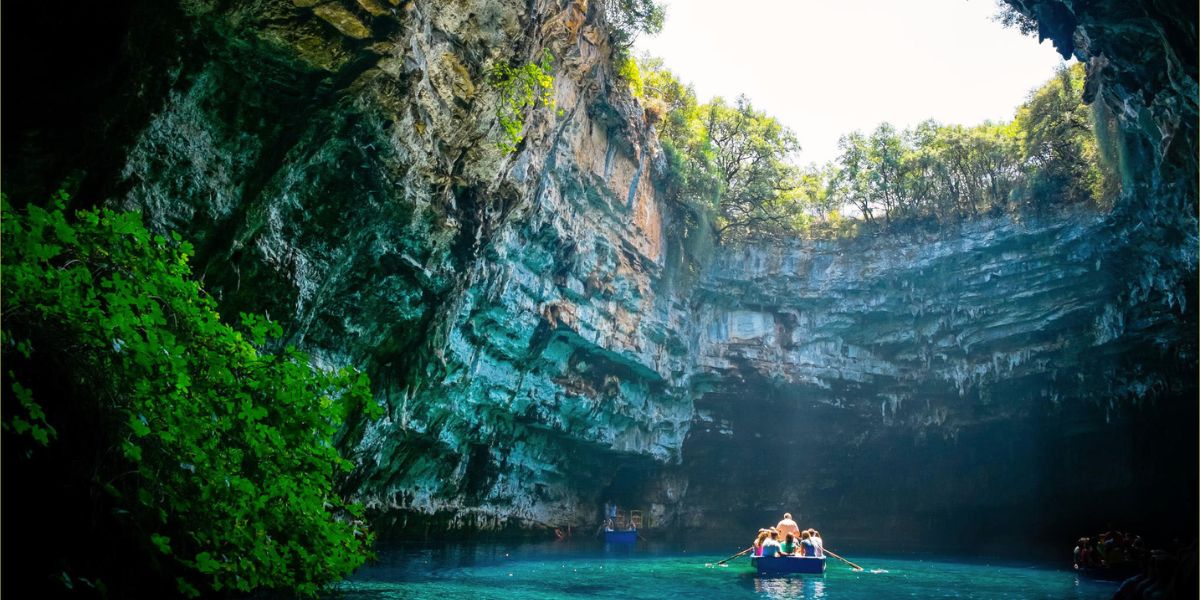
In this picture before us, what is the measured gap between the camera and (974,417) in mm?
29672

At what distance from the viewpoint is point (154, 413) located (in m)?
5.96

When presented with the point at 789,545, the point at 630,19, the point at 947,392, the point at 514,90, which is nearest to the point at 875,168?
the point at 947,392

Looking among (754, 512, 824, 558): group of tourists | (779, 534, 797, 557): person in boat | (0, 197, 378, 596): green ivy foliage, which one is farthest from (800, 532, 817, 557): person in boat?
(0, 197, 378, 596): green ivy foliage

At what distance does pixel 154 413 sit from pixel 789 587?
13011 millimetres

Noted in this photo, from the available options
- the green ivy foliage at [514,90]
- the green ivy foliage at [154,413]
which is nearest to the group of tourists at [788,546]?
the green ivy foliage at [514,90]

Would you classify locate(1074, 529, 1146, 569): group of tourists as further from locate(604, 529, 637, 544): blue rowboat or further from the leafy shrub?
the leafy shrub

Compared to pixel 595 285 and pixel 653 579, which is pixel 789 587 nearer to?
pixel 653 579

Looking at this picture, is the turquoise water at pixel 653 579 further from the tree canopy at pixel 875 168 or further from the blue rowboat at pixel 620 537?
the tree canopy at pixel 875 168

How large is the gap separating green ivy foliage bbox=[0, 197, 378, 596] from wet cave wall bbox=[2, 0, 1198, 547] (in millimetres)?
4502

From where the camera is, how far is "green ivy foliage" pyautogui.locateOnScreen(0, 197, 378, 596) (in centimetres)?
545

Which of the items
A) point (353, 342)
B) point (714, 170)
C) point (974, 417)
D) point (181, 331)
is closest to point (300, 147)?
point (353, 342)

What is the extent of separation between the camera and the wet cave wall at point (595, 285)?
35.2 feet

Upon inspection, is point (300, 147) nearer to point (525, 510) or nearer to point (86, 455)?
point (86, 455)

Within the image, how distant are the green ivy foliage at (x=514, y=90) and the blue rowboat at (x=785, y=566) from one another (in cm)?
1129
